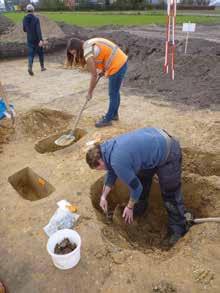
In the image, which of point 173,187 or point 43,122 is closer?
point 173,187

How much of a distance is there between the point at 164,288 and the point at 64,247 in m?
0.97

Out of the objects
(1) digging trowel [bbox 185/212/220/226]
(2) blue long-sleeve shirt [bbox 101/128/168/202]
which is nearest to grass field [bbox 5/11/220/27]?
(1) digging trowel [bbox 185/212/220/226]

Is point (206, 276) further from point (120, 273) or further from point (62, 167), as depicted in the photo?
point (62, 167)

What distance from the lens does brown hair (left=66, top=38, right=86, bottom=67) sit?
4332 millimetres

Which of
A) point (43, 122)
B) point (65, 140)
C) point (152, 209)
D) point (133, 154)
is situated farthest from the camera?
point (43, 122)

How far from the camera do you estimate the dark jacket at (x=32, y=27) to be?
28.9ft

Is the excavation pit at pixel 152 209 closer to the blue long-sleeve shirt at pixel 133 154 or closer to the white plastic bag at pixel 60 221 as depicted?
the white plastic bag at pixel 60 221

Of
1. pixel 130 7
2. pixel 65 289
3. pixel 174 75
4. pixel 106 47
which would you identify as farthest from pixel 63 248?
pixel 130 7

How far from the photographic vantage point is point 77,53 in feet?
14.4

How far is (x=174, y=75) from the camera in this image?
829 cm

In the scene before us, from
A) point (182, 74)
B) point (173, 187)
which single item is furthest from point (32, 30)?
point (173, 187)

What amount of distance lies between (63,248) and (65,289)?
351 mm

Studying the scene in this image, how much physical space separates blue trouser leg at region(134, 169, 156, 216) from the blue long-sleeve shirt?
36 centimetres

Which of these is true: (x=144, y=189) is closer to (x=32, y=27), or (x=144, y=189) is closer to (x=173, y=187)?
(x=173, y=187)
